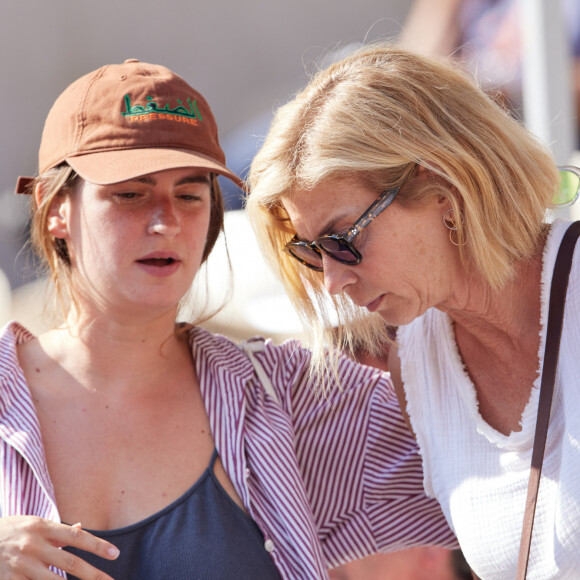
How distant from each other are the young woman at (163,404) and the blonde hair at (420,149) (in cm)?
29

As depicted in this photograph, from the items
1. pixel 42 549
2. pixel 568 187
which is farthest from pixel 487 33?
pixel 42 549

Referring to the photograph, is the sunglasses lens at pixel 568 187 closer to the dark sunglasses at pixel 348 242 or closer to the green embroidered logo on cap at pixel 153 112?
the dark sunglasses at pixel 348 242

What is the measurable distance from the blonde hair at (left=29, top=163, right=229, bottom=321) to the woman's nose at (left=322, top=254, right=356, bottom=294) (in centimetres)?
53

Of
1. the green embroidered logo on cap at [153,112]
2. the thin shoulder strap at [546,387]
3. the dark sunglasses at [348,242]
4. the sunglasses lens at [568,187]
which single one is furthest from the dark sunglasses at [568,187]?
the green embroidered logo on cap at [153,112]

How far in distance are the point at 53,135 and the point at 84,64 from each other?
5.54m

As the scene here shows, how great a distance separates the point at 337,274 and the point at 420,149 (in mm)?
299

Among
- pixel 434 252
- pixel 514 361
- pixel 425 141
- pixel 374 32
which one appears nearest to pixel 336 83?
pixel 425 141

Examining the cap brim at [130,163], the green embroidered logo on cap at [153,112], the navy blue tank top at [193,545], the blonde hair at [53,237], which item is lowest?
the navy blue tank top at [193,545]

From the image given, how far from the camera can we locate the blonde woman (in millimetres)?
1668

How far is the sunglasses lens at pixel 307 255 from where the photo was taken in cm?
179

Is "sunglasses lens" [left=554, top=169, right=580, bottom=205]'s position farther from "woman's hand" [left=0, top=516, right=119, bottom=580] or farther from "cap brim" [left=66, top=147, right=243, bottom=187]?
"woman's hand" [left=0, top=516, right=119, bottom=580]

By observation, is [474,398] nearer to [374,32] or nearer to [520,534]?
[520,534]

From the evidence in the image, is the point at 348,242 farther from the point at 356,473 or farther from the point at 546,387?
the point at 356,473

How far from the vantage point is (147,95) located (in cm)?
200
